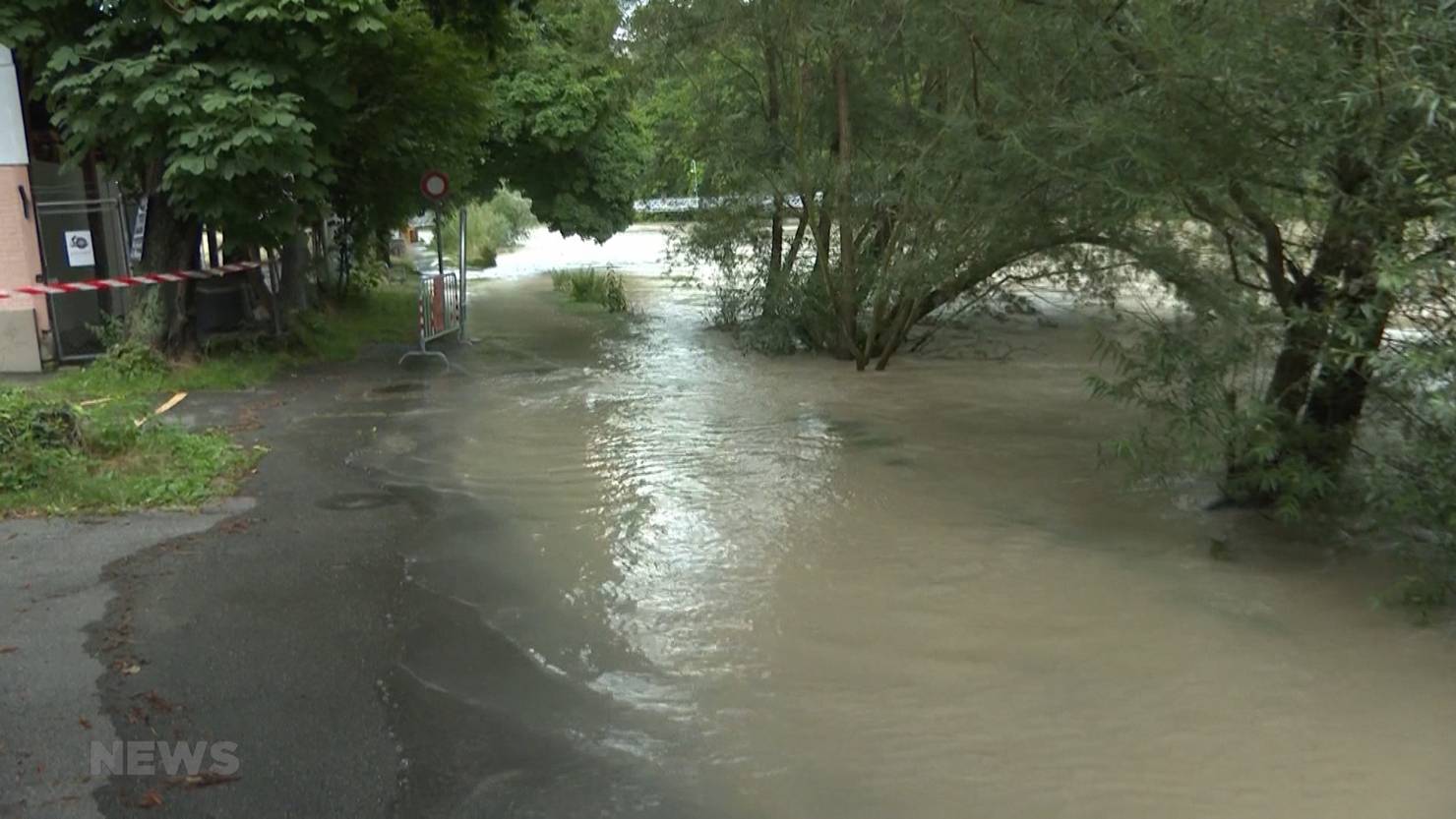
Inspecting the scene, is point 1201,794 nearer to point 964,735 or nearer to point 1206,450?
point 964,735

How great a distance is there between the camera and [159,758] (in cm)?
466

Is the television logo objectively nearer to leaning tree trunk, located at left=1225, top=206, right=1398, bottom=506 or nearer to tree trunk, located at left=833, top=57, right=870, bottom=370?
leaning tree trunk, located at left=1225, top=206, right=1398, bottom=506

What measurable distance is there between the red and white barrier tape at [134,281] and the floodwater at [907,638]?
4851 millimetres

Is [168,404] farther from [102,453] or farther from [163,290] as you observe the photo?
[102,453]

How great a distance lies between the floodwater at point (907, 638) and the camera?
486 cm

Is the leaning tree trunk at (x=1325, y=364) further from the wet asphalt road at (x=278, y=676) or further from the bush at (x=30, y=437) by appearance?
the bush at (x=30, y=437)

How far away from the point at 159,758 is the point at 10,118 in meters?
11.2

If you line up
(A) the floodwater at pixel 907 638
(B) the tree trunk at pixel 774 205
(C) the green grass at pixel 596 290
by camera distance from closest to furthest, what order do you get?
1. (A) the floodwater at pixel 907 638
2. (B) the tree trunk at pixel 774 205
3. (C) the green grass at pixel 596 290

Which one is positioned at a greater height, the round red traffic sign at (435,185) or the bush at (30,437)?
the round red traffic sign at (435,185)

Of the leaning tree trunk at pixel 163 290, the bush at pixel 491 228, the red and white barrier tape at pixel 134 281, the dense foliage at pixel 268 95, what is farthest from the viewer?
the bush at pixel 491 228

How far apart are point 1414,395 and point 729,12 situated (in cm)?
987

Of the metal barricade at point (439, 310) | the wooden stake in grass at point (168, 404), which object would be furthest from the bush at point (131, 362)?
the metal barricade at point (439, 310)

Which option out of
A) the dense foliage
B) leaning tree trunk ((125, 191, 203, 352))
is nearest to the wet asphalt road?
the dense foliage

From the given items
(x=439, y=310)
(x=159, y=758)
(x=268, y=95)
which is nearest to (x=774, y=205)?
(x=439, y=310)
